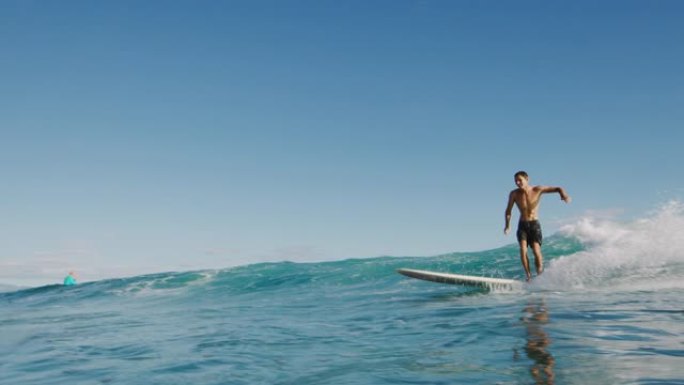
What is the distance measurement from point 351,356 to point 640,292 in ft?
22.9

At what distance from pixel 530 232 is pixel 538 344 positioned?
7.39 metres

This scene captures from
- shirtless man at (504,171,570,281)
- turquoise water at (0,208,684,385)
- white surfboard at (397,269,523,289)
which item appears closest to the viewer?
turquoise water at (0,208,684,385)

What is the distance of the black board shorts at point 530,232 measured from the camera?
1234 cm

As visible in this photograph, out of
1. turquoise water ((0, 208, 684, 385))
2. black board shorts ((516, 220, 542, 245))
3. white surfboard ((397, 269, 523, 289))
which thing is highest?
black board shorts ((516, 220, 542, 245))

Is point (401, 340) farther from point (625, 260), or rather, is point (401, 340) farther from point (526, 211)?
Result: point (625, 260)

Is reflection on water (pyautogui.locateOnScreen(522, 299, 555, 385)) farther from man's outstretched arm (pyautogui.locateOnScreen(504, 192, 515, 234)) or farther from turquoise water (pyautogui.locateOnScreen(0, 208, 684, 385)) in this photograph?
man's outstretched arm (pyautogui.locateOnScreen(504, 192, 515, 234))

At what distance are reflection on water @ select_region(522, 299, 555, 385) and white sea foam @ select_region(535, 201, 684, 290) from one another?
434 centimetres

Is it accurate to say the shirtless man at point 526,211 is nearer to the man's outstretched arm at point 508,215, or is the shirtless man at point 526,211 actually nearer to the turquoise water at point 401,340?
the man's outstretched arm at point 508,215

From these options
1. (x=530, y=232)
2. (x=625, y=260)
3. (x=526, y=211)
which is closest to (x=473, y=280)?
(x=530, y=232)

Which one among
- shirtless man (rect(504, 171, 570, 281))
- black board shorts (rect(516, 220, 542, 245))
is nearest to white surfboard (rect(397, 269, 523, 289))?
shirtless man (rect(504, 171, 570, 281))

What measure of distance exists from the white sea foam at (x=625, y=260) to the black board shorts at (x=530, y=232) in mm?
928

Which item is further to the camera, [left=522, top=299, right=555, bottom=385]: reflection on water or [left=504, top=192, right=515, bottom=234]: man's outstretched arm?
[left=504, top=192, right=515, bottom=234]: man's outstretched arm

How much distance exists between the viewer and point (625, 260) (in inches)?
597

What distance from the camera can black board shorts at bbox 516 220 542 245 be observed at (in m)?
12.3
